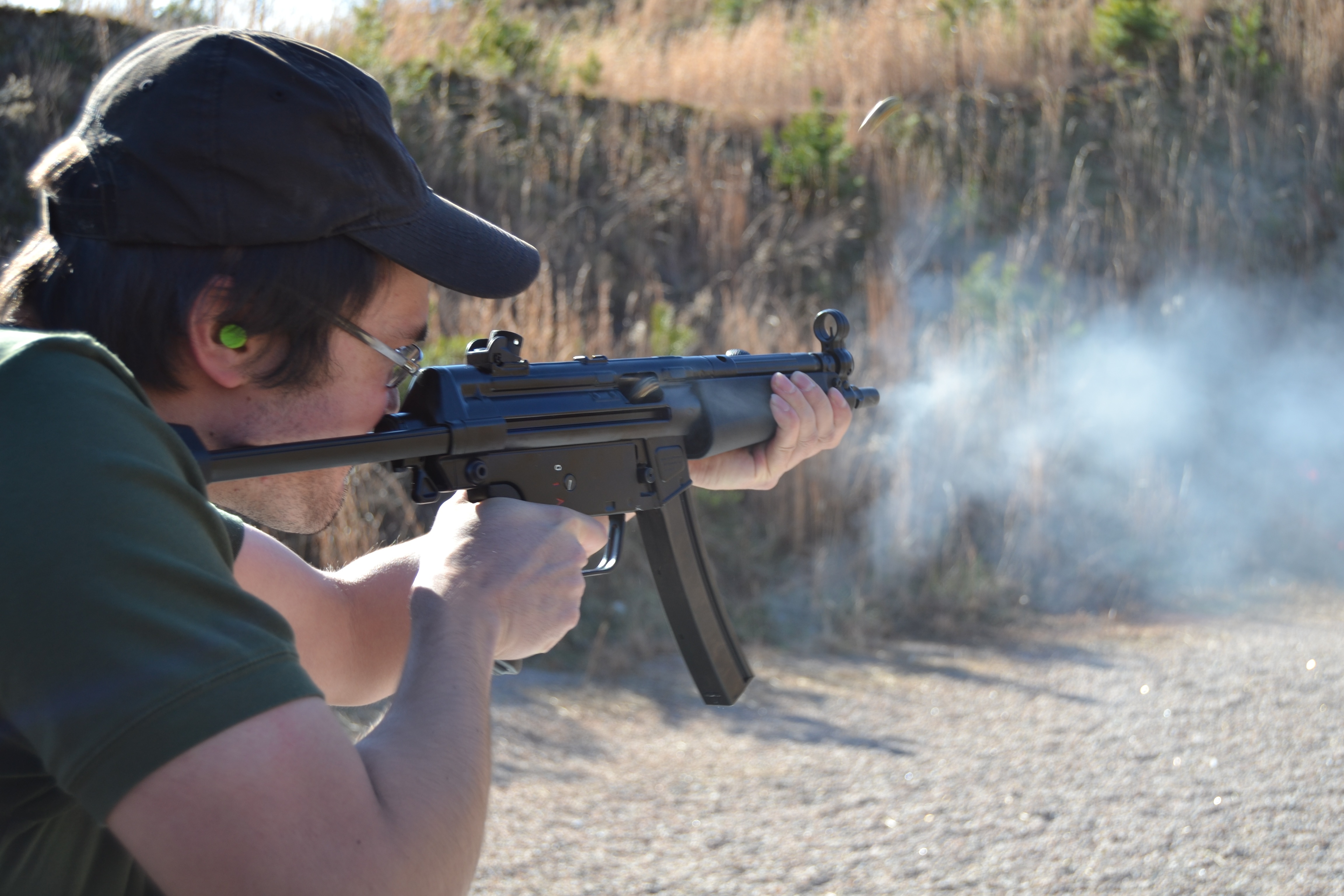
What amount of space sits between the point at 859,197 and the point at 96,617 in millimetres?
8754

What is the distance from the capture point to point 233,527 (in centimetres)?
174

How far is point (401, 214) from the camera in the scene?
1615 mm

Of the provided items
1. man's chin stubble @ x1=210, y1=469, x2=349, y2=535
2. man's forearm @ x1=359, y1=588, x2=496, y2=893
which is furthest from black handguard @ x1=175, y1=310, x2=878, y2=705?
man's forearm @ x1=359, y1=588, x2=496, y2=893

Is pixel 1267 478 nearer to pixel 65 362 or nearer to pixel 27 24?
pixel 65 362

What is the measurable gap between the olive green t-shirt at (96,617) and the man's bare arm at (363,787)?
1.2 inches

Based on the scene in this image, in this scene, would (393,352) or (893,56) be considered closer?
(393,352)

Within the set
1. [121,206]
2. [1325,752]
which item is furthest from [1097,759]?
[121,206]

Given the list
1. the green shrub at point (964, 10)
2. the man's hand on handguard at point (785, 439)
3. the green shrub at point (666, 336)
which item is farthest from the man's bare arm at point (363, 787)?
the green shrub at point (964, 10)

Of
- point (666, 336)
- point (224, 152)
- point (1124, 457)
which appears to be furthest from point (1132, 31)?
point (224, 152)

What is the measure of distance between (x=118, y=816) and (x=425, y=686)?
39 cm

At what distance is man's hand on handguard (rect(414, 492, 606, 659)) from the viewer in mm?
1531

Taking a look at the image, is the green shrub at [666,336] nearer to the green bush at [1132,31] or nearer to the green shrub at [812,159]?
the green shrub at [812,159]

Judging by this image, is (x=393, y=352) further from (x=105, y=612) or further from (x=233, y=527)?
(x=105, y=612)

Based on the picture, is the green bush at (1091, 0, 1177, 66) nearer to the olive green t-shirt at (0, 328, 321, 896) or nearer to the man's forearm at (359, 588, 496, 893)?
the man's forearm at (359, 588, 496, 893)
